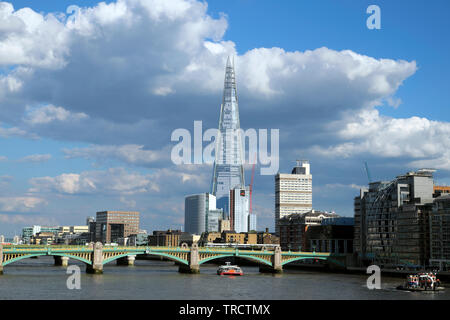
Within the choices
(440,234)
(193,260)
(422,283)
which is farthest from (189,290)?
(440,234)

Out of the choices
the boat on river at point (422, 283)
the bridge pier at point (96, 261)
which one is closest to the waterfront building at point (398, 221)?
the boat on river at point (422, 283)

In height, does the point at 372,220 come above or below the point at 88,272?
above

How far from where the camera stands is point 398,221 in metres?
174

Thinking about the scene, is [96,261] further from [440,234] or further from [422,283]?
[440,234]

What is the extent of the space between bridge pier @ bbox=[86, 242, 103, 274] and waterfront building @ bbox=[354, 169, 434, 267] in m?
80.4

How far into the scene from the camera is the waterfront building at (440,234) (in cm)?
15662

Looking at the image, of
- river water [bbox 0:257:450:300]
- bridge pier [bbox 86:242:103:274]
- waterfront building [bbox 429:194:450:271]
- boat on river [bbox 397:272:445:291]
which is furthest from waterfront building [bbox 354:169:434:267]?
bridge pier [bbox 86:242:103:274]

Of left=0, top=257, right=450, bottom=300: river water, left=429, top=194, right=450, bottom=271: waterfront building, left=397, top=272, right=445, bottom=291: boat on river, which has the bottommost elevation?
left=0, top=257, right=450, bottom=300: river water

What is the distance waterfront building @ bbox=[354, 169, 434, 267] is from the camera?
167250 mm

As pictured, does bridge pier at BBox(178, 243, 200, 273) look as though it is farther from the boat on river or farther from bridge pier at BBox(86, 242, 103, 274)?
the boat on river
